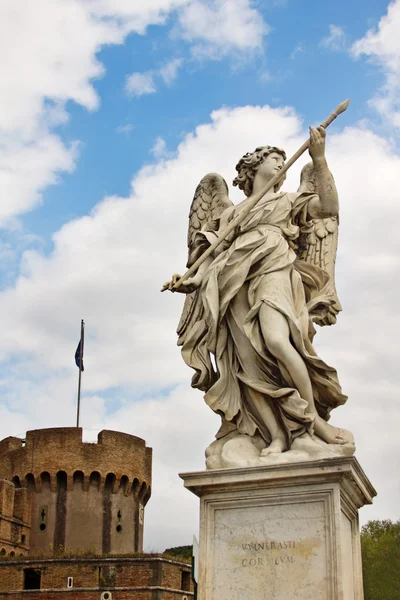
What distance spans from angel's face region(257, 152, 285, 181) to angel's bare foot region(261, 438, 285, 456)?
1.99 m

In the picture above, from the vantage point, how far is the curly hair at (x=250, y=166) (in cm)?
686

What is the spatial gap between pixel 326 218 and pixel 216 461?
6.67 feet

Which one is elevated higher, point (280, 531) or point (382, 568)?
point (382, 568)

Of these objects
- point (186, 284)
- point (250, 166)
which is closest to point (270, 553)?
point (186, 284)

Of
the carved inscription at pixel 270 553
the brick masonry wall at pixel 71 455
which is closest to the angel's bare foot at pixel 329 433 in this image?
the carved inscription at pixel 270 553

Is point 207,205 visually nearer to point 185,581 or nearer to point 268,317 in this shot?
point 268,317

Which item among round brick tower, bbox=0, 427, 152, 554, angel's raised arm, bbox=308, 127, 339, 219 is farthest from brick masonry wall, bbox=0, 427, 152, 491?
angel's raised arm, bbox=308, 127, 339, 219

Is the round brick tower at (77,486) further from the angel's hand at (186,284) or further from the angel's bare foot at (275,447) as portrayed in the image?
the angel's bare foot at (275,447)

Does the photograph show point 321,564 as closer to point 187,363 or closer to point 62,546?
point 187,363

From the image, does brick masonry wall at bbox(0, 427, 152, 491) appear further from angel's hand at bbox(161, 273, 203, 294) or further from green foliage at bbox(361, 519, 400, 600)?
angel's hand at bbox(161, 273, 203, 294)

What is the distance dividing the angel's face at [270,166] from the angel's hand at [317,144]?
472 mm

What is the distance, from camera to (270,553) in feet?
18.3

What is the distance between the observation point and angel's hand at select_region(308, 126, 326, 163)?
6266 millimetres

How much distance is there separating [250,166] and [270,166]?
17 cm
